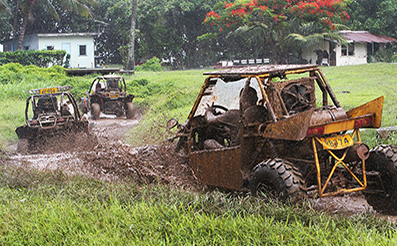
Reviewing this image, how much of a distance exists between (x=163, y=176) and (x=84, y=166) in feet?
5.17

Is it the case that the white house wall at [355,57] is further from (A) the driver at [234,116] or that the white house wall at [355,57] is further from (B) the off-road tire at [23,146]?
(A) the driver at [234,116]

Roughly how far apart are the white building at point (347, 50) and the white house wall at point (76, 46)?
18.5 metres

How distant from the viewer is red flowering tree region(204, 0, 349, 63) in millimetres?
26656

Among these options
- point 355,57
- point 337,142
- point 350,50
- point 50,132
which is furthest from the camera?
point 355,57

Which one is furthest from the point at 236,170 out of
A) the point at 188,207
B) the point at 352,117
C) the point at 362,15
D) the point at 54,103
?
the point at 362,15

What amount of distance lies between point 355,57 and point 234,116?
3273cm

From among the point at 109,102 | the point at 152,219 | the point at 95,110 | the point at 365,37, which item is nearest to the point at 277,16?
the point at 365,37

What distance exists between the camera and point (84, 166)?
7.40 m

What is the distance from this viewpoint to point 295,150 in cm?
530

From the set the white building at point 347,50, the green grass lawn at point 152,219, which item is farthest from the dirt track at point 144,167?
the white building at point 347,50

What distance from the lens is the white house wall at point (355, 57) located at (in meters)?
35.1

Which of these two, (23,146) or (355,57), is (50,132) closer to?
(23,146)

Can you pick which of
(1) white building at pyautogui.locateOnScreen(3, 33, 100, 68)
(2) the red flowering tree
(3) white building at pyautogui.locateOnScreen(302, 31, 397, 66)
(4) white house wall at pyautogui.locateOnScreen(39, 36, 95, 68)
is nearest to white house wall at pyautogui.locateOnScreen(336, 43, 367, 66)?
(3) white building at pyautogui.locateOnScreen(302, 31, 397, 66)

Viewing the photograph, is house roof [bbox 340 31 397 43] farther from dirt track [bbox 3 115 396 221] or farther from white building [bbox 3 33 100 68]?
dirt track [bbox 3 115 396 221]
